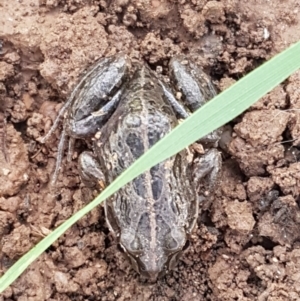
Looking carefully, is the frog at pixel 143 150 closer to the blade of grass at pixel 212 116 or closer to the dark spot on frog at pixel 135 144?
the dark spot on frog at pixel 135 144

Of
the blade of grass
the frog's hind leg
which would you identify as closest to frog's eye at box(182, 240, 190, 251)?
the frog's hind leg

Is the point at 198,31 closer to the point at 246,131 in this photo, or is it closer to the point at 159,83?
the point at 159,83

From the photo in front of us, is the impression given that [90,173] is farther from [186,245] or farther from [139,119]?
[186,245]

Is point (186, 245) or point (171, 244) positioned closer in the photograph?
point (171, 244)

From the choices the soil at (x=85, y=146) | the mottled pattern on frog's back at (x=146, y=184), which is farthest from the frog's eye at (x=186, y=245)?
the soil at (x=85, y=146)

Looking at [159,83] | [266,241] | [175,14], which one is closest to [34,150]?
[159,83]

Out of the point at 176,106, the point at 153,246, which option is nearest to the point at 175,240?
the point at 153,246
